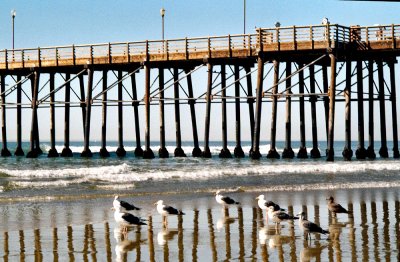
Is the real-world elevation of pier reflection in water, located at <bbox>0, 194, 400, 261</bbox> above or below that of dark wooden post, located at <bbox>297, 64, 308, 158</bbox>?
below

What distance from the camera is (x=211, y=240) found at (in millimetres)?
14070

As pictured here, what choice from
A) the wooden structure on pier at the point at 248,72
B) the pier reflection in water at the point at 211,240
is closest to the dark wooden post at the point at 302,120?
the wooden structure on pier at the point at 248,72

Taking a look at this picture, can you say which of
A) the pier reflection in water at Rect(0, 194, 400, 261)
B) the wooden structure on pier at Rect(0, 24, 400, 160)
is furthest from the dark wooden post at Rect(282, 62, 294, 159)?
the pier reflection in water at Rect(0, 194, 400, 261)

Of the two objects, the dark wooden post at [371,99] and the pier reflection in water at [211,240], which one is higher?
the dark wooden post at [371,99]

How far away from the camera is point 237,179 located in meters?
30.4

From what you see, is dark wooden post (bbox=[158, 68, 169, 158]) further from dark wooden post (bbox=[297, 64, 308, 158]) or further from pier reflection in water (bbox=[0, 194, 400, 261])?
pier reflection in water (bbox=[0, 194, 400, 261])

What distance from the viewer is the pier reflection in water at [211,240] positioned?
1252 centimetres

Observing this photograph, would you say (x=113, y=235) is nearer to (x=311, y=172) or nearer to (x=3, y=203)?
(x=3, y=203)

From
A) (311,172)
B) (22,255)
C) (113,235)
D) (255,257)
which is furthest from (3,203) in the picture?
(311,172)

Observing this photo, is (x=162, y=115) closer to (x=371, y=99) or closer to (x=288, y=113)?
(x=288, y=113)

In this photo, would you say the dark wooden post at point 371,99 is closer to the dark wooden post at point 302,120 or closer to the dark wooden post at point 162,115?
the dark wooden post at point 302,120

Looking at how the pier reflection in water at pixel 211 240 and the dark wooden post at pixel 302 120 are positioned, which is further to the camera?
the dark wooden post at pixel 302 120

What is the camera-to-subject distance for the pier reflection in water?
12516 mm

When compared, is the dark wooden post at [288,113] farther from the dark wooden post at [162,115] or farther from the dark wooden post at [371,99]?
the dark wooden post at [162,115]
